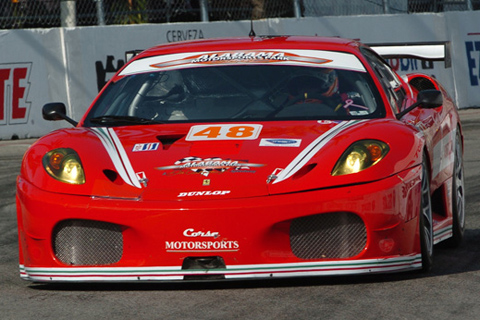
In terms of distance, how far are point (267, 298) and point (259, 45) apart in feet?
6.78

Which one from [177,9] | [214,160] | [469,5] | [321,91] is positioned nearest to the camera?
[214,160]

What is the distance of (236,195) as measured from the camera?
14.7 feet

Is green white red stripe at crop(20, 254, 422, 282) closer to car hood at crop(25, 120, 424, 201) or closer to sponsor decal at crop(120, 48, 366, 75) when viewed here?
car hood at crop(25, 120, 424, 201)

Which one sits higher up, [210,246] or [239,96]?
[239,96]

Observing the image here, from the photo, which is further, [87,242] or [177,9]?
[177,9]

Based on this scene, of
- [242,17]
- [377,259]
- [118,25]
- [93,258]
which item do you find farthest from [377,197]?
[242,17]

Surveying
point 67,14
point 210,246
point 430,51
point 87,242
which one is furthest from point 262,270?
point 67,14

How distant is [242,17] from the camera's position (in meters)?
16.4

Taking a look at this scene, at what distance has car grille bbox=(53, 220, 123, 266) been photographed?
180 inches

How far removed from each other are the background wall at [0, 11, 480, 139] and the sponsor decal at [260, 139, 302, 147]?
9.29m

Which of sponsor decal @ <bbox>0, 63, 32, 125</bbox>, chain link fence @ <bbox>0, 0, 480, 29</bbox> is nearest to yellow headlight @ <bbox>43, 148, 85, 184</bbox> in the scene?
sponsor decal @ <bbox>0, 63, 32, 125</bbox>

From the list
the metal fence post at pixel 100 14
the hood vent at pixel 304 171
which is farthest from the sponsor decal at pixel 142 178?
the metal fence post at pixel 100 14

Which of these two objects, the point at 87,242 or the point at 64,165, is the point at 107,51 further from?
the point at 87,242

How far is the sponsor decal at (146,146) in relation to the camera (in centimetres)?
493
